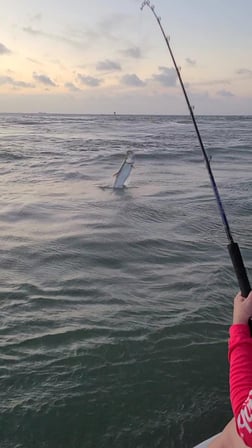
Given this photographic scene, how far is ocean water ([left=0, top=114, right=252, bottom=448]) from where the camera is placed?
338 cm

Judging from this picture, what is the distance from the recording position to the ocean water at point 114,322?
11.1ft

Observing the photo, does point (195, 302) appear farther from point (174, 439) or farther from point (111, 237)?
point (111, 237)

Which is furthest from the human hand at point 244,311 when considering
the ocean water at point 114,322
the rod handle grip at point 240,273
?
the ocean water at point 114,322

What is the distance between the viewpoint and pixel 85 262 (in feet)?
21.6

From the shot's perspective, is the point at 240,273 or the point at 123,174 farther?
the point at 123,174

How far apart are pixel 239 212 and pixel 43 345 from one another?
6.89 metres

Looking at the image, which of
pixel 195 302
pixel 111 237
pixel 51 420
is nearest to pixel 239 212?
pixel 111 237

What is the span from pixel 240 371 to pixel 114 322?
2872 mm

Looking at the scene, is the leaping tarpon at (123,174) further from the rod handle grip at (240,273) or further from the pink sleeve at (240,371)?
the pink sleeve at (240,371)

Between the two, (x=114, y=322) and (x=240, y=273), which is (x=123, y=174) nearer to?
(x=114, y=322)

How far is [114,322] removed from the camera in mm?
4750

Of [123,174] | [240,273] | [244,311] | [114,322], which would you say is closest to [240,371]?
[244,311]

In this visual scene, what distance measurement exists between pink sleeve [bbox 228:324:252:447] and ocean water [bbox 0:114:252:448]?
1467mm

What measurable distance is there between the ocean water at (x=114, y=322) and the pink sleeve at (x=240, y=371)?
1467 mm
